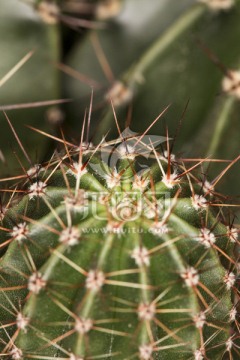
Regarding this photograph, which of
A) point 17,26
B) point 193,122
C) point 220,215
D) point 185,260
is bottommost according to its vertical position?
point 185,260

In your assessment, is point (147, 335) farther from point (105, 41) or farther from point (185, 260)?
point (105, 41)

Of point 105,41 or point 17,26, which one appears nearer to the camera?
point 17,26

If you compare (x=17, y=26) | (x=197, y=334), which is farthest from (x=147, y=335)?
(x=17, y=26)

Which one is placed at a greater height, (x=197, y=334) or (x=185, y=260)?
(x=185, y=260)

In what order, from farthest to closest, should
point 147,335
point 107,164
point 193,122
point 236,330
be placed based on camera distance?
point 193,122 → point 236,330 → point 107,164 → point 147,335

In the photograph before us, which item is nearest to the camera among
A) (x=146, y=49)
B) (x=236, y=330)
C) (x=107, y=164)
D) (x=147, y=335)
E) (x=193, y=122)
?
(x=147, y=335)
